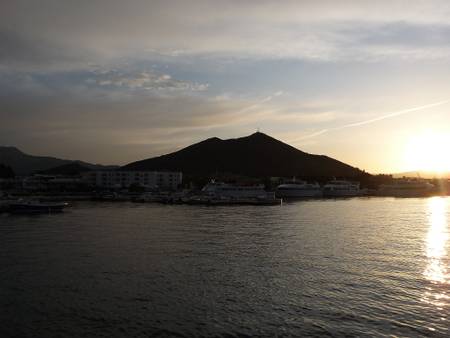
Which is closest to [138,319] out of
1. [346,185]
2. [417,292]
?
[417,292]

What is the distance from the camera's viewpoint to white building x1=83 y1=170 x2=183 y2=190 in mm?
163375

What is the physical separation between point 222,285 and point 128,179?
148094 millimetres

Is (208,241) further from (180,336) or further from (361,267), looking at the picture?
(180,336)

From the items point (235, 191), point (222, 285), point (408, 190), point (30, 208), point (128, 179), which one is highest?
point (128, 179)

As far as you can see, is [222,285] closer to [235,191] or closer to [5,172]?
[235,191]

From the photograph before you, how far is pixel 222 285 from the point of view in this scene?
22.6m

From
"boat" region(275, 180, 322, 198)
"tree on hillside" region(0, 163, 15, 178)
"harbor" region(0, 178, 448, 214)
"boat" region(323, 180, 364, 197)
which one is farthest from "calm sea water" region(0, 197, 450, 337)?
"tree on hillside" region(0, 163, 15, 178)

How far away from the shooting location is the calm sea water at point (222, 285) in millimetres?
16969

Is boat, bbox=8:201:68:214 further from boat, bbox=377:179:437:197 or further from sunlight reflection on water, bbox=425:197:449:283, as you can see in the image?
boat, bbox=377:179:437:197

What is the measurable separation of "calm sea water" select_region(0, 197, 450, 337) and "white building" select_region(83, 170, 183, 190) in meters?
124

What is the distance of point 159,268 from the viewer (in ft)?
87.1

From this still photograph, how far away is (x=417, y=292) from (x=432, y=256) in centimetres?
1077

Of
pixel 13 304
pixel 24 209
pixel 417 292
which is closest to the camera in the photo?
pixel 13 304

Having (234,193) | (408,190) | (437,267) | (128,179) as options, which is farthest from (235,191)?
(437,267)
